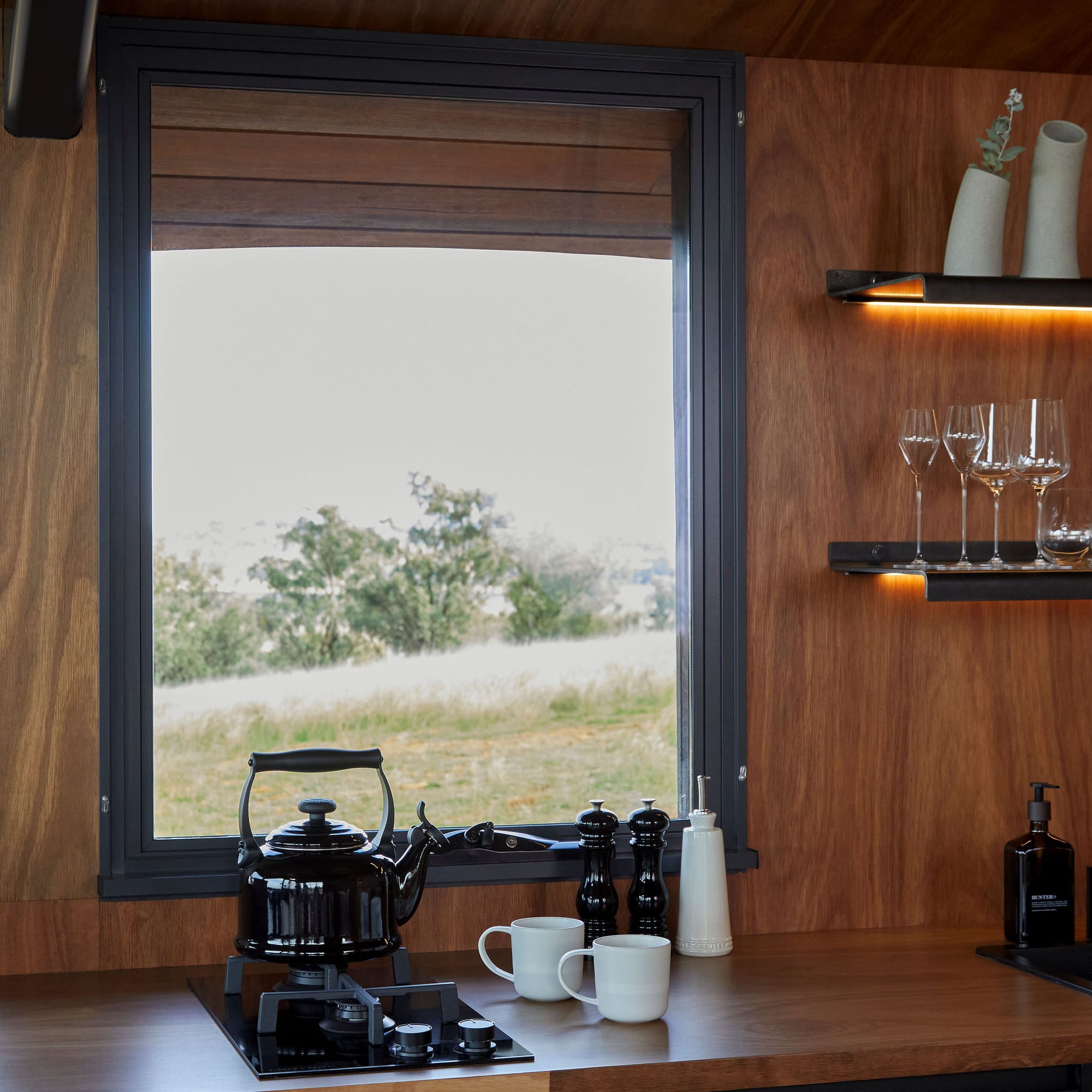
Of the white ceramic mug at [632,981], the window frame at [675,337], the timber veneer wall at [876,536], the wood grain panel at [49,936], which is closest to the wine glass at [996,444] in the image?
the timber veneer wall at [876,536]

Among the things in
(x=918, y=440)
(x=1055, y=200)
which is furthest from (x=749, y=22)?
(x=918, y=440)

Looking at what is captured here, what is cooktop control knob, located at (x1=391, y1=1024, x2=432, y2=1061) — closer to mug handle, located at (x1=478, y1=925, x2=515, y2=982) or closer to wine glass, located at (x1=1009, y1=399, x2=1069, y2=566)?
mug handle, located at (x1=478, y1=925, x2=515, y2=982)

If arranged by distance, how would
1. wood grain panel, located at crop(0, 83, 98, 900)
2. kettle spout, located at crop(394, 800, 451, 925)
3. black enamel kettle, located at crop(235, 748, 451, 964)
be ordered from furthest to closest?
wood grain panel, located at crop(0, 83, 98, 900) < kettle spout, located at crop(394, 800, 451, 925) < black enamel kettle, located at crop(235, 748, 451, 964)

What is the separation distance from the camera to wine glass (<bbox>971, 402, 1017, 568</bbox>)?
2.23 meters

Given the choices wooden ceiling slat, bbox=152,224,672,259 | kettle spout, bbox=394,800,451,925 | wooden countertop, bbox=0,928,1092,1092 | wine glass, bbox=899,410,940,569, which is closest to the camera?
wooden countertop, bbox=0,928,1092,1092

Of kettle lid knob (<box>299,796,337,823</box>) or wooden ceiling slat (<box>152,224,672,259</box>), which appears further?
wooden ceiling slat (<box>152,224,672,259</box>)

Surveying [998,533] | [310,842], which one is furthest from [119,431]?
[998,533]

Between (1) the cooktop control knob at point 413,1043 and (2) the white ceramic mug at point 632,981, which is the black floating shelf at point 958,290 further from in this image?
(1) the cooktop control knob at point 413,1043

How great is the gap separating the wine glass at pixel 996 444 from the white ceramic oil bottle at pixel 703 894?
64 centimetres

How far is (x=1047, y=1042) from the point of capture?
1.70m

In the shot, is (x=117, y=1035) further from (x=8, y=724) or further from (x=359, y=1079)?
(x=8, y=724)

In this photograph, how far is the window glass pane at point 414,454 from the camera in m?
2.14

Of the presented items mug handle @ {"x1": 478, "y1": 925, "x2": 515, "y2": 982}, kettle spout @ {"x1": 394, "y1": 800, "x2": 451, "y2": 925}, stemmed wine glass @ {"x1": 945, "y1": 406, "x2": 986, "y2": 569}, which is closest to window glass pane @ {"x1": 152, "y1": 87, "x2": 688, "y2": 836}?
kettle spout @ {"x1": 394, "y1": 800, "x2": 451, "y2": 925}

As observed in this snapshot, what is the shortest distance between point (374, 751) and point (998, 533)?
3.86 feet
